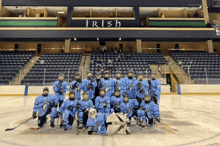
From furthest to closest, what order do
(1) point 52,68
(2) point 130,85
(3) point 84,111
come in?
(1) point 52,68 < (2) point 130,85 < (3) point 84,111

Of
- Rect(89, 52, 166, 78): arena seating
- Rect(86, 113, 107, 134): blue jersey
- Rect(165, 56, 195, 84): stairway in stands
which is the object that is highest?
Rect(89, 52, 166, 78): arena seating

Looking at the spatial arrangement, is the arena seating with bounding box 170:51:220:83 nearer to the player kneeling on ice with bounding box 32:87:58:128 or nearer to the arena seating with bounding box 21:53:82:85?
the arena seating with bounding box 21:53:82:85

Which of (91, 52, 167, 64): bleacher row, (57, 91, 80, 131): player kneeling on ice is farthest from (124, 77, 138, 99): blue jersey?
(91, 52, 167, 64): bleacher row

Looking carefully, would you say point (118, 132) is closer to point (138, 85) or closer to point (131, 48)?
point (138, 85)

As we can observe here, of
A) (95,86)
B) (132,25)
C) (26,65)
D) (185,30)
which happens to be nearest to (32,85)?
(26,65)

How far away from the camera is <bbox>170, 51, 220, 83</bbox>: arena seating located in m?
11.9

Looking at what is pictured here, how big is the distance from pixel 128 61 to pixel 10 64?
41.8 ft

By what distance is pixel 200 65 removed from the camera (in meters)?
14.2

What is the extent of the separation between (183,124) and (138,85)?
5.84ft

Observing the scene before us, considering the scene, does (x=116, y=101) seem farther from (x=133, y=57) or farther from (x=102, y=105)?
(x=133, y=57)

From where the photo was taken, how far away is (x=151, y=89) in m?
5.21

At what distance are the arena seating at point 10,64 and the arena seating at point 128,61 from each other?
23.7 ft

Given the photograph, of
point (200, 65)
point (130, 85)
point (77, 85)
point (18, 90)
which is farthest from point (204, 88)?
point (18, 90)

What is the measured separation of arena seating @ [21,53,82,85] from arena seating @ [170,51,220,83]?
11.2 metres
